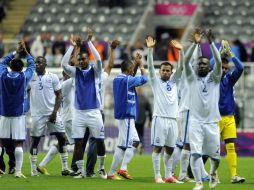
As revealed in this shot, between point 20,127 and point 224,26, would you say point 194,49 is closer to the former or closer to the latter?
point 20,127

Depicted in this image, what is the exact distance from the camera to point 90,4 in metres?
43.6

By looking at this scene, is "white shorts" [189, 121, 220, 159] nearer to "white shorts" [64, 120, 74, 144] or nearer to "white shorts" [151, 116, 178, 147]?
"white shorts" [151, 116, 178, 147]

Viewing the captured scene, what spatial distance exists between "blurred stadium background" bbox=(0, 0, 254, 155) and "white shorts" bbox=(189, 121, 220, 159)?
60.4 feet

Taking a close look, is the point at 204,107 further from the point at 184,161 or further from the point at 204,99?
the point at 184,161

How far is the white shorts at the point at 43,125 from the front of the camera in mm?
21766

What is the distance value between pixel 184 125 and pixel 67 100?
2.74 m

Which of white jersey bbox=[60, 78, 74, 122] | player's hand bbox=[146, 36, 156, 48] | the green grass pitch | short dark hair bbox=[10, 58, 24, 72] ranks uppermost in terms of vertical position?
player's hand bbox=[146, 36, 156, 48]

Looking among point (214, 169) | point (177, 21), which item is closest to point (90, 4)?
point (177, 21)

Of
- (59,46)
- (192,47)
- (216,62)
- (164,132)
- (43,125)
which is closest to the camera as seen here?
(192,47)

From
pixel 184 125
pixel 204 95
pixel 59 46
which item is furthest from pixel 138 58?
pixel 59 46

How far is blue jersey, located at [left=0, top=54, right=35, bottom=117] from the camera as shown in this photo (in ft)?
67.2

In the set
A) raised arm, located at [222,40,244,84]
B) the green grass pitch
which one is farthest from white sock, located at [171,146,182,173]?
raised arm, located at [222,40,244,84]

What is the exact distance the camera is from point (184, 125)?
827 inches

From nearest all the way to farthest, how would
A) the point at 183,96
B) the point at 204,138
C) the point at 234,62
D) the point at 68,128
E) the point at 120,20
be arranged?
the point at 204,138
the point at 234,62
the point at 183,96
the point at 68,128
the point at 120,20
